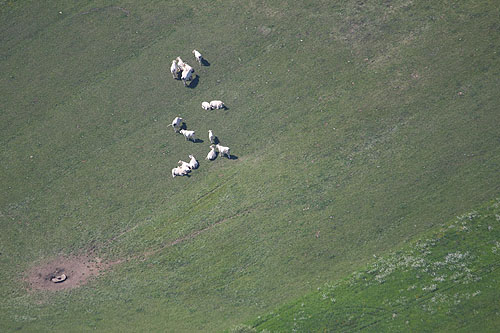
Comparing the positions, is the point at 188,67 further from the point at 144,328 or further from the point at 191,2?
the point at 144,328

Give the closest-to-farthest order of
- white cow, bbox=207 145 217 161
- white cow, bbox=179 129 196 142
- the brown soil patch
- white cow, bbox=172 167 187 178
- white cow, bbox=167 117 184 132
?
the brown soil patch
white cow, bbox=172 167 187 178
white cow, bbox=207 145 217 161
white cow, bbox=179 129 196 142
white cow, bbox=167 117 184 132

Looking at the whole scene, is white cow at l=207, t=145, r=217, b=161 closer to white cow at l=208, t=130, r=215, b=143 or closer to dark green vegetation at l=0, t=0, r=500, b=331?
white cow at l=208, t=130, r=215, b=143

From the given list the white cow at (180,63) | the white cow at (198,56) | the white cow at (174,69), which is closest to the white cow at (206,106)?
the white cow at (180,63)

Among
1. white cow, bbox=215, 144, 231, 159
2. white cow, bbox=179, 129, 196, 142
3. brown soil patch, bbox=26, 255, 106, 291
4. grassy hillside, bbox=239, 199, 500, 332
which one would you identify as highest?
white cow, bbox=179, 129, 196, 142

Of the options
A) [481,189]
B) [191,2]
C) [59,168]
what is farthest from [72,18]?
[481,189]

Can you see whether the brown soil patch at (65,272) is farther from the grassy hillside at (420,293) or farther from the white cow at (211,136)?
the white cow at (211,136)

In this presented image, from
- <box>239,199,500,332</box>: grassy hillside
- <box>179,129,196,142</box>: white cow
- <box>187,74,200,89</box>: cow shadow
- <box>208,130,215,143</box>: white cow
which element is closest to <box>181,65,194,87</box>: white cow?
<box>187,74,200,89</box>: cow shadow

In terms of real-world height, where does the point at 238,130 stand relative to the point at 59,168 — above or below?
below
